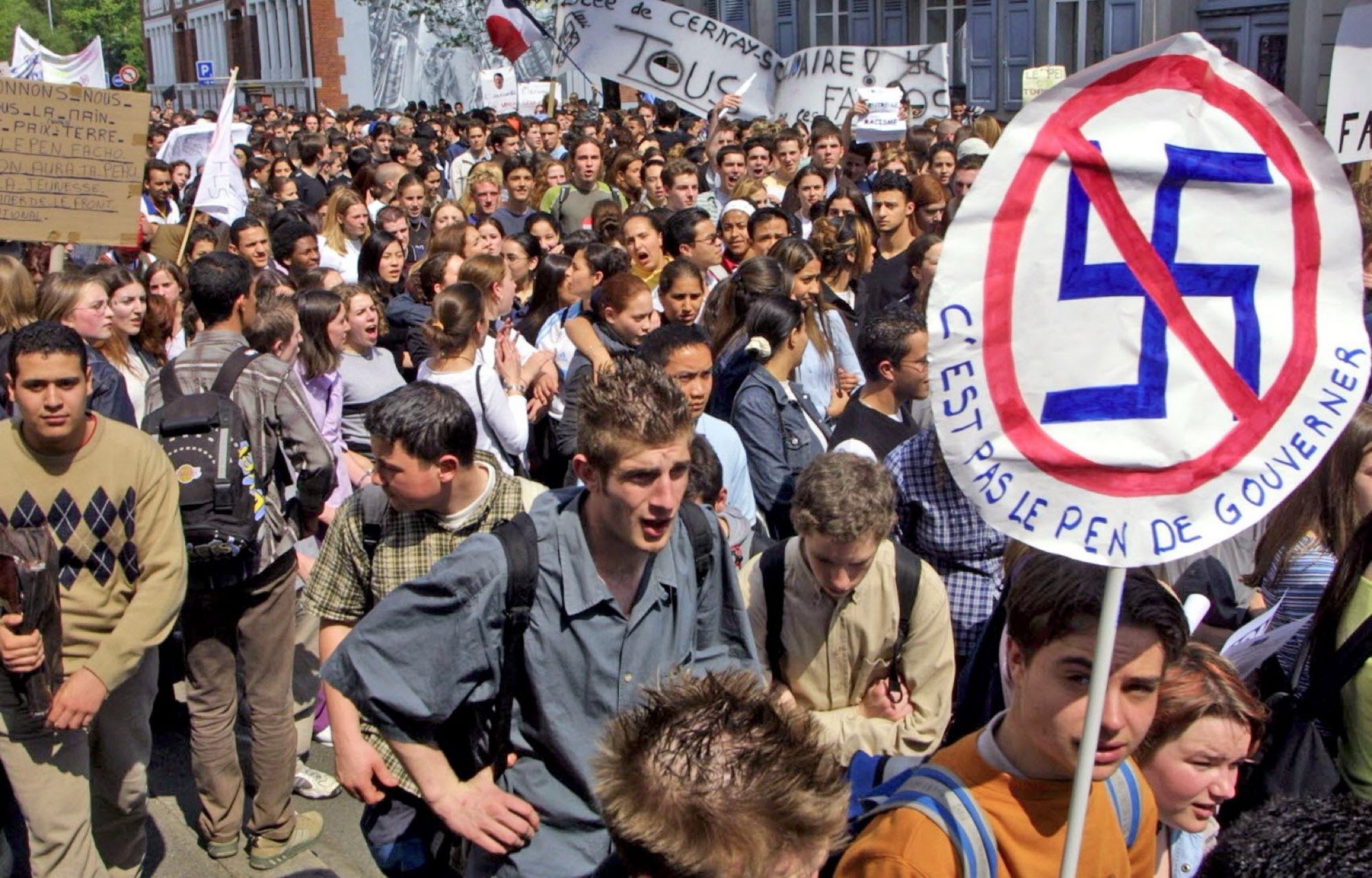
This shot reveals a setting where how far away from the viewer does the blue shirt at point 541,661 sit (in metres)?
2.49

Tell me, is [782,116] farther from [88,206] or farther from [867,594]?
[867,594]

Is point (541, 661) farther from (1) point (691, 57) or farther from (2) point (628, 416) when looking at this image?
(1) point (691, 57)

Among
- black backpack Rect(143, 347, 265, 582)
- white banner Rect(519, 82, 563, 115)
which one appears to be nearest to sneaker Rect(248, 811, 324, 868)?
black backpack Rect(143, 347, 265, 582)

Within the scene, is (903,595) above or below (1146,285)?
below

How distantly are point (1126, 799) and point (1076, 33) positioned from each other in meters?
26.0

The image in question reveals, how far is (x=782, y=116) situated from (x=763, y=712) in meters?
12.3

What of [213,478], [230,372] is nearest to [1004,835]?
[213,478]

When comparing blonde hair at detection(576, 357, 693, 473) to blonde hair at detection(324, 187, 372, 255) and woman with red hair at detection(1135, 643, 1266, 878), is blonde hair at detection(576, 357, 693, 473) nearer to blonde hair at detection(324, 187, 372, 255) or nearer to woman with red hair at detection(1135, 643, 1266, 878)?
woman with red hair at detection(1135, 643, 1266, 878)

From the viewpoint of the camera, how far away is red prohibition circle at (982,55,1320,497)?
2152 mm

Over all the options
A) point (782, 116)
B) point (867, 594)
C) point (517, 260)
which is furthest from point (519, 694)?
point (782, 116)

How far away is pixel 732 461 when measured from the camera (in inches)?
179

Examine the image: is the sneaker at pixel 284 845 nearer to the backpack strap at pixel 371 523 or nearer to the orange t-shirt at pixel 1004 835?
the backpack strap at pixel 371 523

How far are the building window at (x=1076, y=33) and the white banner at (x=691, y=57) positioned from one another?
1403 centimetres

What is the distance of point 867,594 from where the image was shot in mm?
3451
